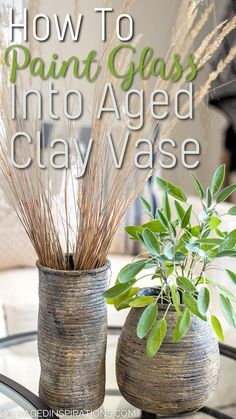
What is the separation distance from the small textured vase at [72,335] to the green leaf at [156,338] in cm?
9

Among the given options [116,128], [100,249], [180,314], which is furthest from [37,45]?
[180,314]

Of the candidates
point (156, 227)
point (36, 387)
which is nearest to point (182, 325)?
point (156, 227)

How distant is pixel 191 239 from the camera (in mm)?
740

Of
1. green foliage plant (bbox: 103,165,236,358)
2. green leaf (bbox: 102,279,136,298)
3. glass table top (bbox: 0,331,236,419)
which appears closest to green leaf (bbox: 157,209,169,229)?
green foliage plant (bbox: 103,165,236,358)

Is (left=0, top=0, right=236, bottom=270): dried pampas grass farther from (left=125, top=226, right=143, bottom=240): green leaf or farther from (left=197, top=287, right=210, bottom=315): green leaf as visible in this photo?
(left=197, top=287, right=210, bottom=315): green leaf

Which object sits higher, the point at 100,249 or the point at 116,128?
the point at 116,128

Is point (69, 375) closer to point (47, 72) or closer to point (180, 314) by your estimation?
point (180, 314)

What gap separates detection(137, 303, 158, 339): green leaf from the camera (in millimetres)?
683

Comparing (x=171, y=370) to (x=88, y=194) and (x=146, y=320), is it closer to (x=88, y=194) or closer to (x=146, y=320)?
(x=146, y=320)

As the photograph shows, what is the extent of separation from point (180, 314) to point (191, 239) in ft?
0.37

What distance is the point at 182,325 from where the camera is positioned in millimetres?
687

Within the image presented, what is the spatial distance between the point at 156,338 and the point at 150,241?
132mm

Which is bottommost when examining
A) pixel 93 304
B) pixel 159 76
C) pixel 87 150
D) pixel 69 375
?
pixel 69 375

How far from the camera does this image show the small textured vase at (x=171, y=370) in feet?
2.35
